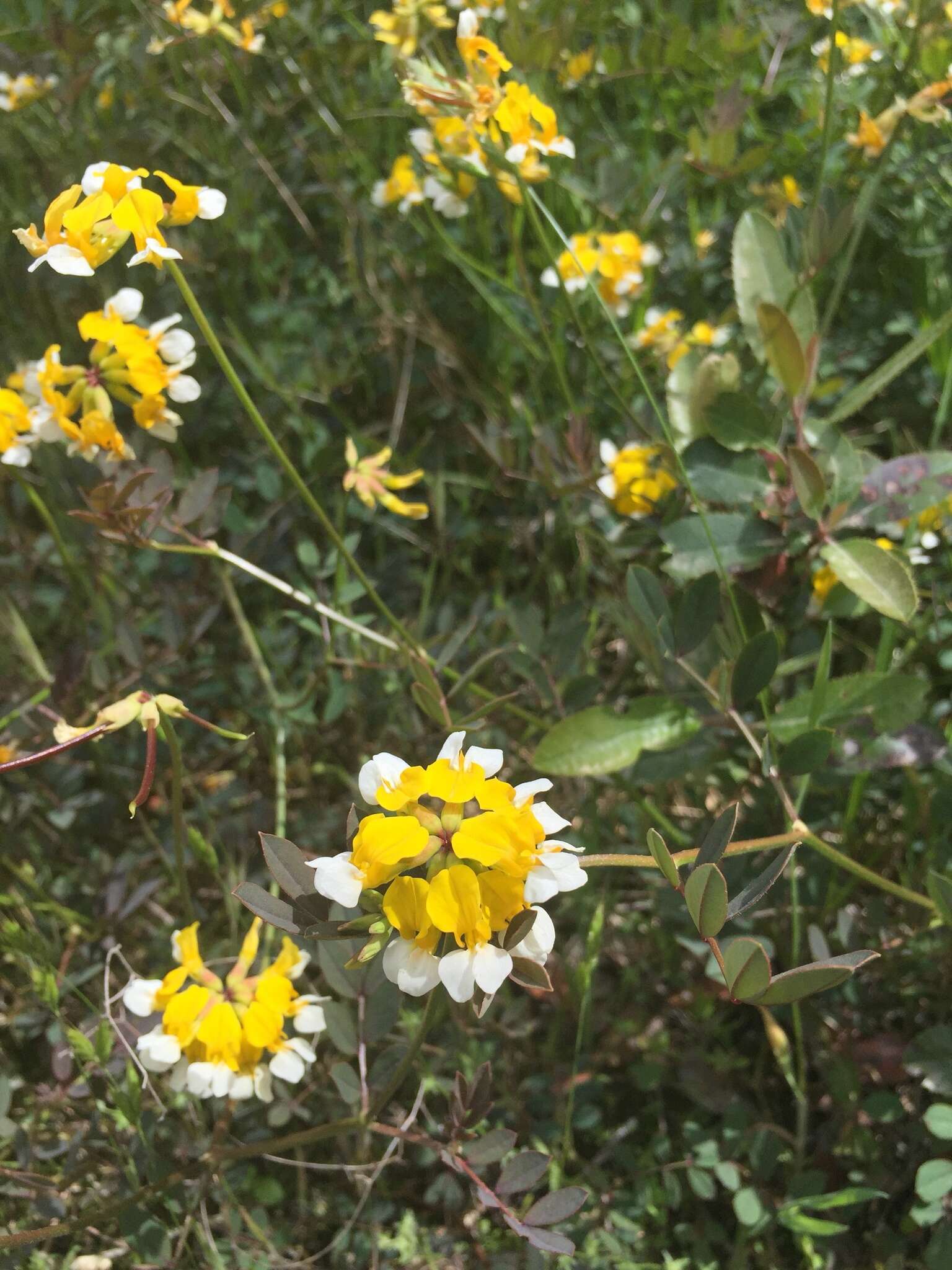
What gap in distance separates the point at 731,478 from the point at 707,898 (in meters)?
0.76

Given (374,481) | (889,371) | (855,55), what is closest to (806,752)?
(889,371)

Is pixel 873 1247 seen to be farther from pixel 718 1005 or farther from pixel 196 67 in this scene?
pixel 196 67

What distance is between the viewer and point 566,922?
1.77 meters

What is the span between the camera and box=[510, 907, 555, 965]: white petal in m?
0.89

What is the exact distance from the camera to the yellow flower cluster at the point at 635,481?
5.38ft

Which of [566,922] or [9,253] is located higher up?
[9,253]

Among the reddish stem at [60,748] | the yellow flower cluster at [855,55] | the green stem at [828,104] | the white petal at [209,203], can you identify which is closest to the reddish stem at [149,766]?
the reddish stem at [60,748]

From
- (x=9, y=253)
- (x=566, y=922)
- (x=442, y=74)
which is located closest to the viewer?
(x=442, y=74)

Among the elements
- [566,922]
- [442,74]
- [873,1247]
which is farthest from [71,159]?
[873,1247]

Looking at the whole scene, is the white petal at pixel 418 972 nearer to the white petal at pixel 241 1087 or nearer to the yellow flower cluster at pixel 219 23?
the white petal at pixel 241 1087

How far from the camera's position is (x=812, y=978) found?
0.88 metres

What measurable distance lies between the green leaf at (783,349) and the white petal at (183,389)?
763mm

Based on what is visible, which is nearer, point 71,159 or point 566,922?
point 566,922

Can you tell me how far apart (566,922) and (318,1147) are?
0.52 m
